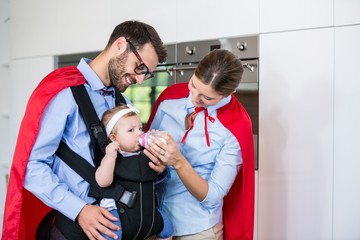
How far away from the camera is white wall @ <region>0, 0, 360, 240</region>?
2.02 metres

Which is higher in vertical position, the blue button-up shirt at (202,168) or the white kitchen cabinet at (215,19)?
the white kitchen cabinet at (215,19)

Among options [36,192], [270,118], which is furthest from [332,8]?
[36,192]

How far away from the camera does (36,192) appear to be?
4.21 ft

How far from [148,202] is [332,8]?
57.5 inches

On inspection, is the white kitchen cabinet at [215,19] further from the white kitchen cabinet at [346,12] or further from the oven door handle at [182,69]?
the white kitchen cabinet at [346,12]

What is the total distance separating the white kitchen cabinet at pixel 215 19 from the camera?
7.52 feet

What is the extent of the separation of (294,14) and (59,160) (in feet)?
5.03

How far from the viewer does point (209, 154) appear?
4.98 ft

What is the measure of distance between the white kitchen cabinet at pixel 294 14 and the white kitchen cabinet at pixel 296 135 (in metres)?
0.04

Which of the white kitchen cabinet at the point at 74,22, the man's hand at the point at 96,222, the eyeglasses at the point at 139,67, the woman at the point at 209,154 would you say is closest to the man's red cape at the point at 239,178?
the woman at the point at 209,154

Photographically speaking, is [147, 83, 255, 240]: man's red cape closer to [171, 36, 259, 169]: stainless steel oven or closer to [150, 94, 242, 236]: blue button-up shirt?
[150, 94, 242, 236]: blue button-up shirt

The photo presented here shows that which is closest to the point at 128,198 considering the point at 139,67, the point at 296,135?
the point at 139,67

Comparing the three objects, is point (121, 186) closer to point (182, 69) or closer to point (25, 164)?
point (25, 164)

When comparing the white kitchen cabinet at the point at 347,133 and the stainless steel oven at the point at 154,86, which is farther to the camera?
the stainless steel oven at the point at 154,86
